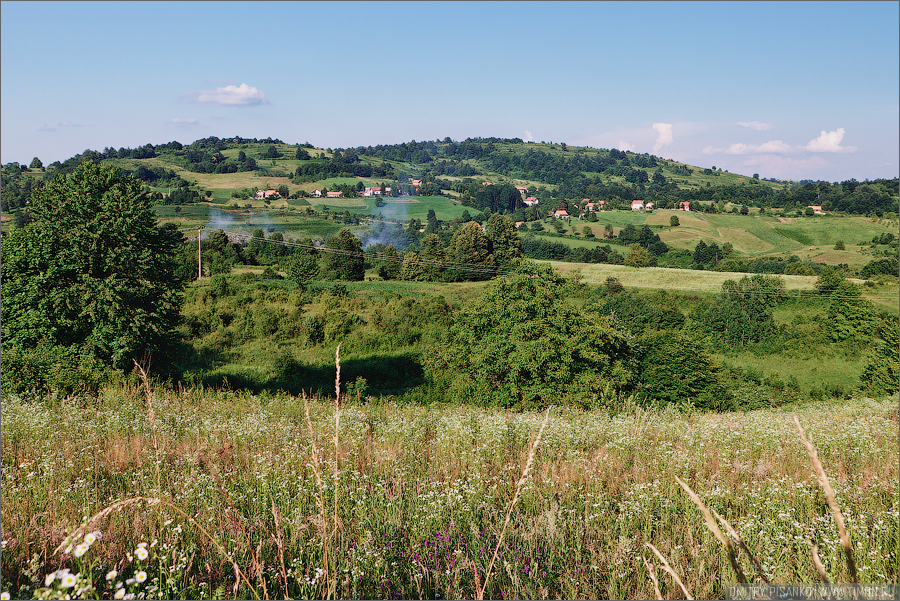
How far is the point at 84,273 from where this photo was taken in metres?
13.3

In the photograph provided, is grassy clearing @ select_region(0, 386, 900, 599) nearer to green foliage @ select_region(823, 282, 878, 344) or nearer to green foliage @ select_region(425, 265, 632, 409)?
green foliage @ select_region(425, 265, 632, 409)

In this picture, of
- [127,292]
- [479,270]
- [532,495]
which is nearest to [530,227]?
[479,270]

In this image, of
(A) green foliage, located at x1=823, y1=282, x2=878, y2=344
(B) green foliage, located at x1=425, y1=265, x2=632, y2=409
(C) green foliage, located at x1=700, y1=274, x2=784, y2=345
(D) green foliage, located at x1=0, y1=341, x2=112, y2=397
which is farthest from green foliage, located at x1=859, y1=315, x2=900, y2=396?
(D) green foliage, located at x1=0, y1=341, x2=112, y2=397

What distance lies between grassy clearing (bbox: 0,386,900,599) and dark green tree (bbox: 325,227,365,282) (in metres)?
55.1

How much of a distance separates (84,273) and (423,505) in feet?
45.1

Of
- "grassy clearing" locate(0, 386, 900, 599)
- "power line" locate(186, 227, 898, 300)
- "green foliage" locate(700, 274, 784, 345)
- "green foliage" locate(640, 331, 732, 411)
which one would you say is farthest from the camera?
"power line" locate(186, 227, 898, 300)

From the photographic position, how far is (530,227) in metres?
122

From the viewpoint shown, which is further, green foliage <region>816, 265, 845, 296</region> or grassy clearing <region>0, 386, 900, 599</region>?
green foliage <region>816, 265, 845, 296</region>

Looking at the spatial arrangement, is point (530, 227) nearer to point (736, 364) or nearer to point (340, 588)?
point (736, 364)

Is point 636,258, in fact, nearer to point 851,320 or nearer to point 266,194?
point 851,320

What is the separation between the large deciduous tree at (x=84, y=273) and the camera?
12.8 metres

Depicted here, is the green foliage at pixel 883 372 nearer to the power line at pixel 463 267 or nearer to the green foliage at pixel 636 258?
the power line at pixel 463 267

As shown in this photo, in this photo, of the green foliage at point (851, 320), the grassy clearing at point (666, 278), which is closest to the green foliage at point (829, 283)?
the grassy clearing at point (666, 278)

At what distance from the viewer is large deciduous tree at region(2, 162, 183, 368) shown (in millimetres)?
12758
